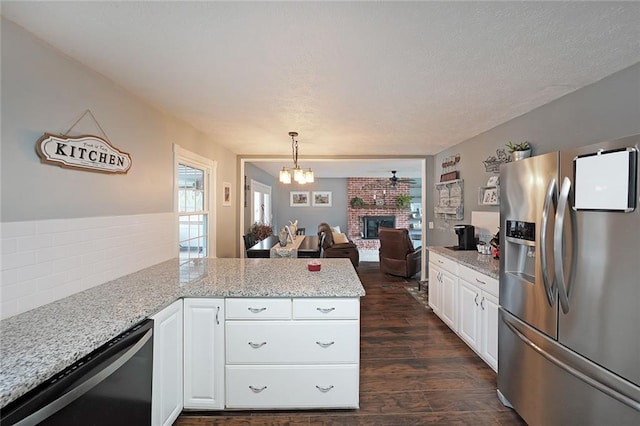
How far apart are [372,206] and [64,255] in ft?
27.9

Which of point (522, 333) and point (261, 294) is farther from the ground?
point (261, 294)

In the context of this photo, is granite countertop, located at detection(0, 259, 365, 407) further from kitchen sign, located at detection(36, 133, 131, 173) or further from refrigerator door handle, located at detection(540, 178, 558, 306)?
refrigerator door handle, located at detection(540, 178, 558, 306)

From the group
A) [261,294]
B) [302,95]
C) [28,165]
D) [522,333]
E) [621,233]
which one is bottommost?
[522,333]

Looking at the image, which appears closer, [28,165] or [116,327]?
[116,327]

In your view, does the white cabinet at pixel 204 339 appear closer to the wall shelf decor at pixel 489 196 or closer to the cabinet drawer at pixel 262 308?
the cabinet drawer at pixel 262 308

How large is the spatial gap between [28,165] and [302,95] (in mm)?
1727

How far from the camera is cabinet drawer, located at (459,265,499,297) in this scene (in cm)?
232

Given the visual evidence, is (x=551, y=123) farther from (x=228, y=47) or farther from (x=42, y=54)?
(x=42, y=54)

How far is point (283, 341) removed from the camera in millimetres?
1863

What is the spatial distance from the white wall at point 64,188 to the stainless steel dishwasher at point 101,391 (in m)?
0.61

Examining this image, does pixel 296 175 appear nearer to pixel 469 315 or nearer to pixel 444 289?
pixel 444 289

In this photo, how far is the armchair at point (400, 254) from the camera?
544 centimetres

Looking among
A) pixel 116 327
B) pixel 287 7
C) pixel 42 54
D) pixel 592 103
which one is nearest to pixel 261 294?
pixel 116 327

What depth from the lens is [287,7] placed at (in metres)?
1.29
